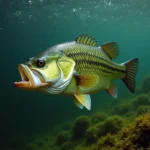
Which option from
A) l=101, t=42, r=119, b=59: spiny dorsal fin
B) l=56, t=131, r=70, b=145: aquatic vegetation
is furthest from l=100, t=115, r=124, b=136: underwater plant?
l=101, t=42, r=119, b=59: spiny dorsal fin

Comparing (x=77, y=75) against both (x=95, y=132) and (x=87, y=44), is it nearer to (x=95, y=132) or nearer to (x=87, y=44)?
(x=87, y=44)

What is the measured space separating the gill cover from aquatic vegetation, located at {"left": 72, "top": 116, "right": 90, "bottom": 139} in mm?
11359

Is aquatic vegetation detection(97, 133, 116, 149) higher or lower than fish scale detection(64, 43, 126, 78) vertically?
lower

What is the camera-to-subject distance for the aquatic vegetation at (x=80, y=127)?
1407 centimetres

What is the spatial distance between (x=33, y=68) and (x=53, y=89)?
34cm

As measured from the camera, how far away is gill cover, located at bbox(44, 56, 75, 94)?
288 centimetres

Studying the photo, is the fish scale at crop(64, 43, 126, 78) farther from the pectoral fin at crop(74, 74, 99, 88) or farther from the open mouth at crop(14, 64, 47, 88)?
the open mouth at crop(14, 64, 47, 88)

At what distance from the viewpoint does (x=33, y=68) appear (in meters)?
2.78

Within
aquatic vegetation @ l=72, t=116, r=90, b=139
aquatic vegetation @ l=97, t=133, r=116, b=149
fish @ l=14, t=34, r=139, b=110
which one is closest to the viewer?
fish @ l=14, t=34, r=139, b=110

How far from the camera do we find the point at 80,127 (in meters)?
14.2

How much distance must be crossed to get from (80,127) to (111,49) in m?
10.8

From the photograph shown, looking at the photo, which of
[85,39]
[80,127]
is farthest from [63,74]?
[80,127]

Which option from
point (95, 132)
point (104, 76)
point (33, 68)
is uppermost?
point (33, 68)

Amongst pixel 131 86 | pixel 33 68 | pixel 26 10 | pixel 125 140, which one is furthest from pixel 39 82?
pixel 26 10
